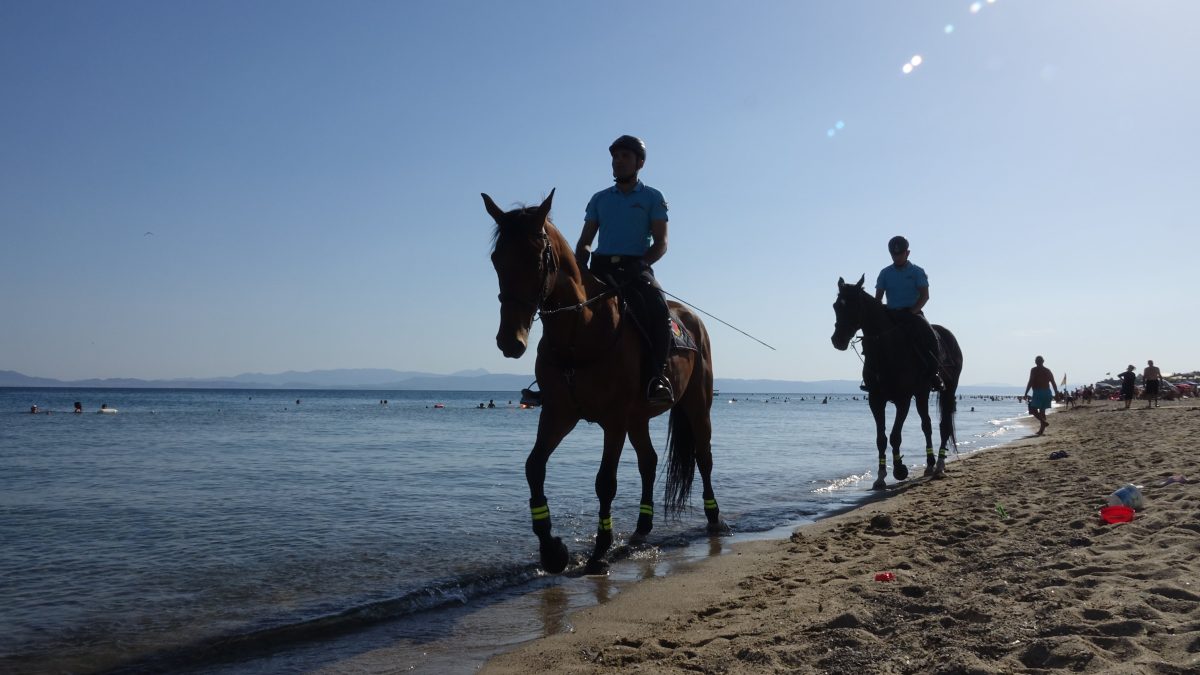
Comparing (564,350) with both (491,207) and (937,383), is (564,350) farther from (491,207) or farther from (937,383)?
(937,383)

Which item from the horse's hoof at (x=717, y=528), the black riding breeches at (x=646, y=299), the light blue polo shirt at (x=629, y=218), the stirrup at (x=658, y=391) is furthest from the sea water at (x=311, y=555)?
the light blue polo shirt at (x=629, y=218)

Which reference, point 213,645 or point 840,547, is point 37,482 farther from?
point 840,547

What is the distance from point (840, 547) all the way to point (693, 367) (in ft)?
7.46

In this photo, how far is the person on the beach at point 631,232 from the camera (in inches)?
256

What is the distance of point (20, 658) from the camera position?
4.48 m

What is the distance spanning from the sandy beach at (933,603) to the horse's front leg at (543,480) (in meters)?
0.66

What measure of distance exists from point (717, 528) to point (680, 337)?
2.56m

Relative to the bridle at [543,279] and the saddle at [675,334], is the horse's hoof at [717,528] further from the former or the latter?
the bridle at [543,279]

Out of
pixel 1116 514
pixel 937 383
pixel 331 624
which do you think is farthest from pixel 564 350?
pixel 937 383

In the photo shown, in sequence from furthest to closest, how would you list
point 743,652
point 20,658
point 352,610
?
point 352,610 → point 20,658 → point 743,652

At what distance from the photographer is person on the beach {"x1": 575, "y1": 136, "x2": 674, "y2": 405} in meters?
6.50

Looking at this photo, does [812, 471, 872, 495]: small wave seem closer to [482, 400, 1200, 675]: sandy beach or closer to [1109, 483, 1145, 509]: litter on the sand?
[482, 400, 1200, 675]: sandy beach

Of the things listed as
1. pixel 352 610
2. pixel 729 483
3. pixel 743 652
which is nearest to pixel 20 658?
pixel 352 610

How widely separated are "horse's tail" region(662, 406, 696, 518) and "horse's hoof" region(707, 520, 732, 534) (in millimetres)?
379
